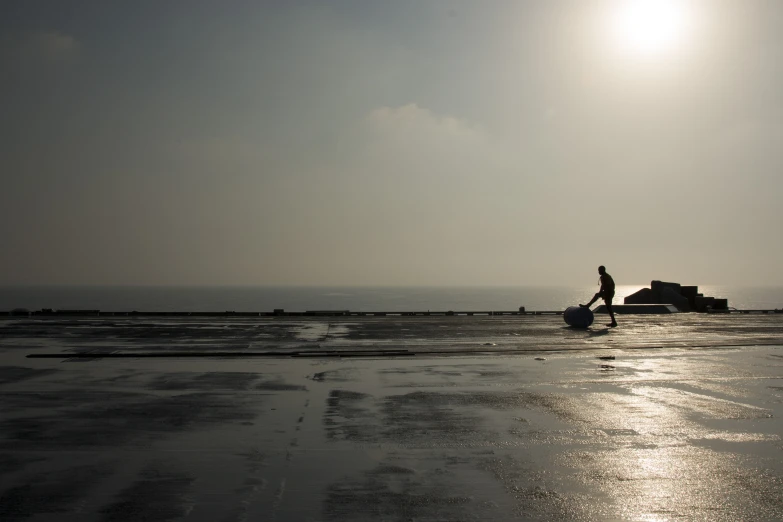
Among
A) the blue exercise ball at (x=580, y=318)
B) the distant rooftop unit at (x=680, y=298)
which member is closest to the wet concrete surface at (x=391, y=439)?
the blue exercise ball at (x=580, y=318)

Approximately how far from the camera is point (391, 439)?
534 centimetres

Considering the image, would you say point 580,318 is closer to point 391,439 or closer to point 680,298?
point 391,439

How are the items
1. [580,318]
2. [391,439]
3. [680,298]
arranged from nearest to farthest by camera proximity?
[391,439] < [580,318] < [680,298]

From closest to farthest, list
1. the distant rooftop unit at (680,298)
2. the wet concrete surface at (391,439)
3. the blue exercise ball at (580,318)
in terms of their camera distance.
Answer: the wet concrete surface at (391,439) → the blue exercise ball at (580,318) → the distant rooftop unit at (680,298)

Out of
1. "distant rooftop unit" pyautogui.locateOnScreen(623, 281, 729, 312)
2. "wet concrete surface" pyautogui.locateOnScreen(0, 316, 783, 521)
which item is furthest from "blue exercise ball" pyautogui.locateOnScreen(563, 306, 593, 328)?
"distant rooftop unit" pyautogui.locateOnScreen(623, 281, 729, 312)

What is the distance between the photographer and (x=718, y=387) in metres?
7.82

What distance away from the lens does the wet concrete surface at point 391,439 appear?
A: 12.6 feet

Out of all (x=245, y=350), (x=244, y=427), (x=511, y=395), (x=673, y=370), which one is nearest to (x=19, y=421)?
(x=244, y=427)

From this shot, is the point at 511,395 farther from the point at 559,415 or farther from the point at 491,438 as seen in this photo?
the point at 491,438

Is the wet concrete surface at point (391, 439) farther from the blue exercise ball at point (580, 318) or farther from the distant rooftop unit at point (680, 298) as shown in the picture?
the distant rooftop unit at point (680, 298)

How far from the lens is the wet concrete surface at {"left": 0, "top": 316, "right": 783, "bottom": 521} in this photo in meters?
3.85

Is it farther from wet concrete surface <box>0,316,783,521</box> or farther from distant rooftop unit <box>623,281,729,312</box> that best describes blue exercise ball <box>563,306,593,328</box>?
distant rooftop unit <box>623,281,729,312</box>

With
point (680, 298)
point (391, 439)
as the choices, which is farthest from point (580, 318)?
point (680, 298)

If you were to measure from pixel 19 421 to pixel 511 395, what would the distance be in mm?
5421
